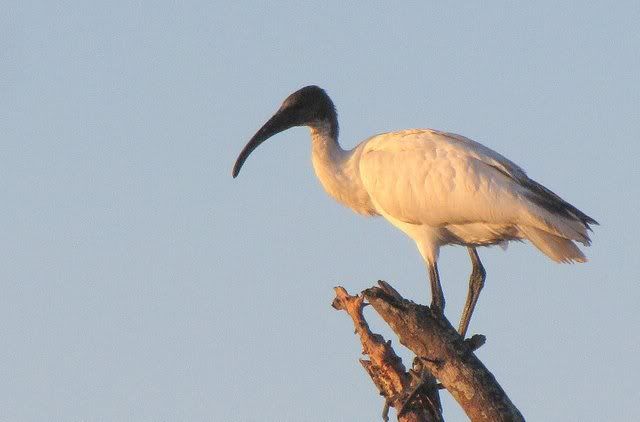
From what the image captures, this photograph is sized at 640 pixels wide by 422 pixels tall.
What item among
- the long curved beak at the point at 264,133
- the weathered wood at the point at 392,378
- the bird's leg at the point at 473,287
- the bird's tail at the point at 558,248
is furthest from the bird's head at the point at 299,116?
the weathered wood at the point at 392,378

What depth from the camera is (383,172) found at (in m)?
12.5

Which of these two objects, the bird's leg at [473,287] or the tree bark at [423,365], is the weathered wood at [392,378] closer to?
the tree bark at [423,365]

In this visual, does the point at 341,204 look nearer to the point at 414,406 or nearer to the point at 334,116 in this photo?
the point at 334,116

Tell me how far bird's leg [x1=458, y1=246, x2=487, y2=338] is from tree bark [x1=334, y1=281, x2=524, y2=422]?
3.23 meters

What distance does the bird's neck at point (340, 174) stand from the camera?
12.9 m

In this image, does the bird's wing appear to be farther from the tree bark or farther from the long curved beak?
the tree bark

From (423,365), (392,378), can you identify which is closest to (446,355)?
(423,365)

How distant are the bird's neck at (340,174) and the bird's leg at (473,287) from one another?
3.83 feet

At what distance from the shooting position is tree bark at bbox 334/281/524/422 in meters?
7.86

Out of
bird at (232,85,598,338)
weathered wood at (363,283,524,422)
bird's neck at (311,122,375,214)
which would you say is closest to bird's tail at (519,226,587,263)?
bird at (232,85,598,338)

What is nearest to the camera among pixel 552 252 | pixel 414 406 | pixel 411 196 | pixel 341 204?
pixel 414 406

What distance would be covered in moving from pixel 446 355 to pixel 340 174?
5.00 meters

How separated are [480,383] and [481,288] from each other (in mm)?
4704

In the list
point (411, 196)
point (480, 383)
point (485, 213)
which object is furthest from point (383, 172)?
point (480, 383)
